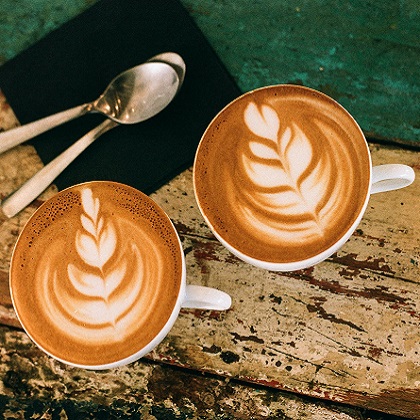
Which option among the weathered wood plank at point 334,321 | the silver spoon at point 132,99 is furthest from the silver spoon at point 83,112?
the weathered wood plank at point 334,321

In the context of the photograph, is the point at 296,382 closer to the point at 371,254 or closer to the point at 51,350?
the point at 371,254

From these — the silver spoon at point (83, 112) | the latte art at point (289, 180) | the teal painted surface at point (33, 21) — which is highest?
the teal painted surface at point (33, 21)

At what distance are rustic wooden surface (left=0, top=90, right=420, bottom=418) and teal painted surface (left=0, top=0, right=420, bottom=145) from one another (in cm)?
8

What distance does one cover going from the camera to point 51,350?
0.69 meters

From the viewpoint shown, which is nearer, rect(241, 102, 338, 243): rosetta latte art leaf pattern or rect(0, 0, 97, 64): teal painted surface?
rect(241, 102, 338, 243): rosetta latte art leaf pattern

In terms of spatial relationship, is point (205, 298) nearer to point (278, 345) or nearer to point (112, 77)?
point (278, 345)

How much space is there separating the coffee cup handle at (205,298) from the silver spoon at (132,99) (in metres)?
0.28

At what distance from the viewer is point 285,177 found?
710mm

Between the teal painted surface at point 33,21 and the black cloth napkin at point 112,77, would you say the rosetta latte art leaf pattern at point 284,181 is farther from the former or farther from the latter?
the teal painted surface at point 33,21

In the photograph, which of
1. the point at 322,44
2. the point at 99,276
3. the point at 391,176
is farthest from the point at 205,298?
the point at 322,44

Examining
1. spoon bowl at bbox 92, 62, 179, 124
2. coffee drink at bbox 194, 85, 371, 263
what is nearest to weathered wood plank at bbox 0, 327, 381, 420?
coffee drink at bbox 194, 85, 371, 263

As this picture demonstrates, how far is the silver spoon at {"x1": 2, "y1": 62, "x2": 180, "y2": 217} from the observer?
2.71ft

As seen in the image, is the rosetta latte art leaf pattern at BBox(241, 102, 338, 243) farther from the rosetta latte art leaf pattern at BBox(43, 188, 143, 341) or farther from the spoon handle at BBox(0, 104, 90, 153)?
the spoon handle at BBox(0, 104, 90, 153)

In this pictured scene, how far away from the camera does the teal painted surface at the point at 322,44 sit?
2.78 ft
